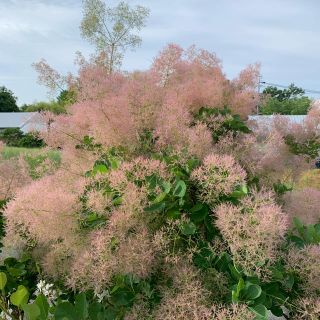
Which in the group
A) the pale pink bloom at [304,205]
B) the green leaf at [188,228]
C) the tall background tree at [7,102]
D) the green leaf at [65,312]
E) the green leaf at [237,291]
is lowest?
the tall background tree at [7,102]

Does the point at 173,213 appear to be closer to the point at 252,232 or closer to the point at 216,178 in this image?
the point at 216,178

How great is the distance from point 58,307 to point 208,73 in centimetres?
131

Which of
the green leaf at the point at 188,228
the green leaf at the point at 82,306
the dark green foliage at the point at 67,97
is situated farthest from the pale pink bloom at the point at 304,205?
the dark green foliage at the point at 67,97

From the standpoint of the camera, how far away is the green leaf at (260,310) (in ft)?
4.81

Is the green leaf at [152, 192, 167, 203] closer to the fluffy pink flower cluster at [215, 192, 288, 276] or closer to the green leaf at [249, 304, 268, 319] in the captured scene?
the fluffy pink flower cluster at [215, 192, 288, 276]

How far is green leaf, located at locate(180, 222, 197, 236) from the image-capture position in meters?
1.64

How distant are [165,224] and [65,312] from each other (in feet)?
1.48

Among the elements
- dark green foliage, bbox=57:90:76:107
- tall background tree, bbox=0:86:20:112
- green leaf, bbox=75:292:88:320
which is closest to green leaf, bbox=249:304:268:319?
green leaf, bbox=75:292:88:320

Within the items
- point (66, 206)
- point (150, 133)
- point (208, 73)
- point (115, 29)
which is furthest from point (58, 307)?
point (115, 29)

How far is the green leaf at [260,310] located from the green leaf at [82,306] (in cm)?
56

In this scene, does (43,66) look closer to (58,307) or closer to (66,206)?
(66,206)

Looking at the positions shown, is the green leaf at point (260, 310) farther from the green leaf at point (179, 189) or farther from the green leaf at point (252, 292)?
the green leaf at point (179, 189)

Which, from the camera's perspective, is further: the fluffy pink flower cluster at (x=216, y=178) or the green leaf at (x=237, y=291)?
the fluffy pink flower cluster at (x=216, y=178)

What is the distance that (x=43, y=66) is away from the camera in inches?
104
